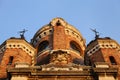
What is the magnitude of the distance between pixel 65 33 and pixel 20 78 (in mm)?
14555

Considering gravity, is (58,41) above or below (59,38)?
below

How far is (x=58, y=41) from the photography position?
29.8 metres

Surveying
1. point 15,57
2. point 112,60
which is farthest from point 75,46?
point 15,57

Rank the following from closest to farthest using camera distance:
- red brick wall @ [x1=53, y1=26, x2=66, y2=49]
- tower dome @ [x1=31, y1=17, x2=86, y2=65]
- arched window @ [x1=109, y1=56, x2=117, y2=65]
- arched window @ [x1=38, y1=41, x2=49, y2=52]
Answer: arched window @ [x1=109, y1=56, x2=117, y2=65] → red brick wall @ [x1=53, y1=26, x2=66, y2=49] → tower dome @ [x1=31, y1=17, x2=86, y2=65] → arched window @ [x1=38, y1=41, x2=49, y2=52]

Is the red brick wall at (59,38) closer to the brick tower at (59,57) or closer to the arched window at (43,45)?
the brick tower at (59,57)

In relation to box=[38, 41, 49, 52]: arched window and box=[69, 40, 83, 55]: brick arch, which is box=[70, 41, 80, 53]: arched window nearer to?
box=[69, 40, 83, 55]: brick arch

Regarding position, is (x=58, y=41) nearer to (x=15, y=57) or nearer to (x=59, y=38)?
(x=59, y=38)

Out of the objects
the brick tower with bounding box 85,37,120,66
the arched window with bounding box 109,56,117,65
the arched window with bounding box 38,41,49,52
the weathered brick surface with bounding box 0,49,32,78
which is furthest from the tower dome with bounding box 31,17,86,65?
the arched window with bounding box 109,56,117,65

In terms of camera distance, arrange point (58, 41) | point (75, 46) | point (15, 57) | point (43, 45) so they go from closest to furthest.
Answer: point (15, 57) < point (58, 41) < point (43, 45) < point (75, 46)

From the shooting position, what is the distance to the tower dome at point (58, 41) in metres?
29.3

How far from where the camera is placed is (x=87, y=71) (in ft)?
64.4

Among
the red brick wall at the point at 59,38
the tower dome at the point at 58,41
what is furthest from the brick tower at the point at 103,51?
the red brick wall at the point at 59,38

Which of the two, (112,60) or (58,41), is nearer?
(112,60)

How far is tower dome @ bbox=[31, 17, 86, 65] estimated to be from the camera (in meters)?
29.3
